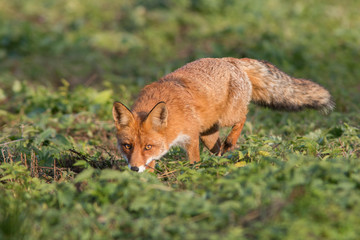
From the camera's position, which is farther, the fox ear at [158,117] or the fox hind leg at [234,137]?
the fox hind leg at [234,137]

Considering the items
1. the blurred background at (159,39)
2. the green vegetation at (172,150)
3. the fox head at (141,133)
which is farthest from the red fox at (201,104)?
the blurred background at (159,39)

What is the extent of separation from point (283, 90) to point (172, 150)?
5.96ft

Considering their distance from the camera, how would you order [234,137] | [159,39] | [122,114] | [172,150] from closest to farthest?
[122,114] → [172,150] → [234,137] → [159,39]

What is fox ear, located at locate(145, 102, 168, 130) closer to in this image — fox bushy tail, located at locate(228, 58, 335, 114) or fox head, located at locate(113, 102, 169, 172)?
fox head, located at locate(113, 102, 169, 172)

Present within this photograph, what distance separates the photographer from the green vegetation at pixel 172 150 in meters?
3.17

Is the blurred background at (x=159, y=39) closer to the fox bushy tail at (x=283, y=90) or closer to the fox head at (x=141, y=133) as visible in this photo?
the fox bushy tail at (x=283, y=90)

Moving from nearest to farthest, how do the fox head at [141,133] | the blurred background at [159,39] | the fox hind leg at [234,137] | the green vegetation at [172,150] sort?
1. the green vegetation at [172,150]
2. the fox head at [141,133]
3. the fox hind leg at [234,137]
4. the blurred background at [159,39]

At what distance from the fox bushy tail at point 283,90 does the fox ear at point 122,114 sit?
82.0 inches

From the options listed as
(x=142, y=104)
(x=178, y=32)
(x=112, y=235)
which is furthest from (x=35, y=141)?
(x=178, y=32)

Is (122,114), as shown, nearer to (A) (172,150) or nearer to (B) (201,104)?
(B) (201,104)

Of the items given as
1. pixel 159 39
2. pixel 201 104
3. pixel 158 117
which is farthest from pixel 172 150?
pixel 159 39

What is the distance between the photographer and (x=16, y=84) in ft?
27.3

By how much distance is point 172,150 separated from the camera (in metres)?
5.93

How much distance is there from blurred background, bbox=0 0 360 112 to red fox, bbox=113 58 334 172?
277 centimetres
